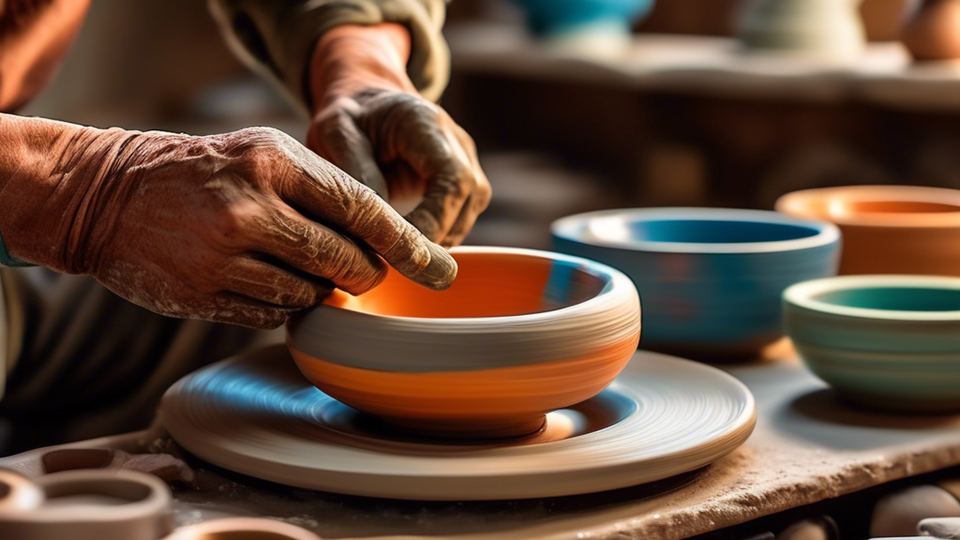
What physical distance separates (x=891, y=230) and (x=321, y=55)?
0.91 meters

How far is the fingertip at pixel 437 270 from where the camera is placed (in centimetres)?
105

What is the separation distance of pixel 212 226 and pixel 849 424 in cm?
73

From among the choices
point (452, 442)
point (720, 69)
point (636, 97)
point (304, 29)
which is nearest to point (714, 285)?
point (452, 442)

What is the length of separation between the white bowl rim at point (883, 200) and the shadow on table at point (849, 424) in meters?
0.42

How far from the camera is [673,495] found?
97 centimetres

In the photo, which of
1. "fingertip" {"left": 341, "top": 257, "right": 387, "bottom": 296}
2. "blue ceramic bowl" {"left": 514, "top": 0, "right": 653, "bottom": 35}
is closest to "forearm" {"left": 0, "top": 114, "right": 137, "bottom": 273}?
"fingertip" {"left": 341, "top": 257, "right": 387, "bottom": 296}

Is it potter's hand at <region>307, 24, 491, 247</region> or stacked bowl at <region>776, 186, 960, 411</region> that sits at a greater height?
potter's hand at <region>307, 24, 491, 247</region>

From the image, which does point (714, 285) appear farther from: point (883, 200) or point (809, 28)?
point (809, 28)

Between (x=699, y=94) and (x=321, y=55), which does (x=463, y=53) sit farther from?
(x=321, y=55)

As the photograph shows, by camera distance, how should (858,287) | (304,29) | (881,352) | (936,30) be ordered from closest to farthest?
(881,352), (858,287), (304,29), (936,30)

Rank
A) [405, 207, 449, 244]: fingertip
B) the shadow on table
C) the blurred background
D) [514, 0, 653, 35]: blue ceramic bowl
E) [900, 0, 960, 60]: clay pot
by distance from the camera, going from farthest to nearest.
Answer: [514, 0, 653, 35]: blue ceramic bowl, the blurred background, [900, 0, 960, 60]: clay pot, [405, 207, 449, 244]: fingertip, the shadow on table

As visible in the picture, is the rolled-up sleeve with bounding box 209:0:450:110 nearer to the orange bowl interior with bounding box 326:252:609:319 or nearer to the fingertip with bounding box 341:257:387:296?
the orange bowl interior with bounding box 326:252:609:319

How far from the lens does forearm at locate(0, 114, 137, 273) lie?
40.0 inches

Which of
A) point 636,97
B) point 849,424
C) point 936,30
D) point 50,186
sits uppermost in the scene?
point 936,30
